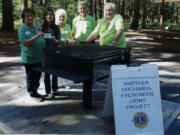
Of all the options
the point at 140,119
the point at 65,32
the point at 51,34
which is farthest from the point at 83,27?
the point at 140,119

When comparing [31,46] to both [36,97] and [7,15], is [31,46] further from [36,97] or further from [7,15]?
[7,15]

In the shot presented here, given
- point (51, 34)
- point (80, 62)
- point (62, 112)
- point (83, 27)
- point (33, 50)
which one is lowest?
point (62, 112)

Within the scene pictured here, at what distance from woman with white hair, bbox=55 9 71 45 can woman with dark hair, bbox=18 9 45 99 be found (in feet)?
2.07

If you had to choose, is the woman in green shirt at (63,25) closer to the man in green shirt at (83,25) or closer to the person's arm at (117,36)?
the man in green shirt at (83,25)

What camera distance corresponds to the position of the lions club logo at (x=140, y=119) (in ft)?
10.0

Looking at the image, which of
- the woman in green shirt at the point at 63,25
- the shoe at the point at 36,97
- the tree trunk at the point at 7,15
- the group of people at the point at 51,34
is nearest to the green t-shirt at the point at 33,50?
the group of people at the point at 51,34

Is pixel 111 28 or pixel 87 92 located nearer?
pixel 87 92

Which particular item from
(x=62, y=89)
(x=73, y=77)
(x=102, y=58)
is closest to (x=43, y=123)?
(x=73, y=77)

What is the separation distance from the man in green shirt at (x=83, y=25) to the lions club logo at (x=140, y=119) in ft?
8.85

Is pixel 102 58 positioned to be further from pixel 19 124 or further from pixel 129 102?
pixel 19 124

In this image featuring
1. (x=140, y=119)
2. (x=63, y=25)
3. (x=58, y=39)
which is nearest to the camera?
(x=140, y=119)

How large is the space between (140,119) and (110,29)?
6.87 feet

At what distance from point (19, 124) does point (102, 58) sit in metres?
1.70

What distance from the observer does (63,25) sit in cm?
489
